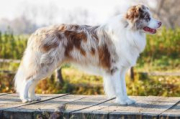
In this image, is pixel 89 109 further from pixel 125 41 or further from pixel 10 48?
pixel 10 48

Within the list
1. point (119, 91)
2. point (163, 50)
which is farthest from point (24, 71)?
point (163, 50)

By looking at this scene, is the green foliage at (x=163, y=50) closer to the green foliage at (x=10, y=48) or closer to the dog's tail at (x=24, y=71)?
the green foliage at (x=10, y=48)

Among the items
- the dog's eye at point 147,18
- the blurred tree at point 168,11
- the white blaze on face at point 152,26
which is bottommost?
the white blaze on face at point 152,26

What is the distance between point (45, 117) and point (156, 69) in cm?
776

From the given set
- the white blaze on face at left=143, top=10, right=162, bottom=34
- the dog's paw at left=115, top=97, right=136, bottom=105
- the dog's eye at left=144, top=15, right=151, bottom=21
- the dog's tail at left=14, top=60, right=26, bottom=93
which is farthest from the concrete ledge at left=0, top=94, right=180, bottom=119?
the dog's eye at left=144, top=15, right=151, bottom=21

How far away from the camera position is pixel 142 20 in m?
6.30

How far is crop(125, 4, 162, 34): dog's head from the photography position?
6.29 metres

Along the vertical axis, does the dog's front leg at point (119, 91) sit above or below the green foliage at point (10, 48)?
below

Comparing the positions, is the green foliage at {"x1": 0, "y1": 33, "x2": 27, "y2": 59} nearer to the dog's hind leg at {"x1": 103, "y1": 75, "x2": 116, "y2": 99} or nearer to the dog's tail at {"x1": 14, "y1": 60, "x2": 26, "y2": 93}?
the dog's tail at {"x1": 14, "y1": 60, "x2": 26, "y2": 93}

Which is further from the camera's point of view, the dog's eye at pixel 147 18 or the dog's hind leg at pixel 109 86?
the dog's hind leg at pixel 109 86

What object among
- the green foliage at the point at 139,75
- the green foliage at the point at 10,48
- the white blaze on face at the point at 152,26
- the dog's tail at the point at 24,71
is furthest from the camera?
the green foliage at the point at 10,48

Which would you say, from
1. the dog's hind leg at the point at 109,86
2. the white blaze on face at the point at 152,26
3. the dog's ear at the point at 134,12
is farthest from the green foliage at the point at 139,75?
the dog's ear at the point at 134,12

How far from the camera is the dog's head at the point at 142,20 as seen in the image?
248 inches

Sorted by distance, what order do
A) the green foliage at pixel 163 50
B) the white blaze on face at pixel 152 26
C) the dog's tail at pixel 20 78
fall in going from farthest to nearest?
the green foliage at pixel 163 50 → the dog's tail at pixel 20 78 → the white blaze on face at pixel 152 26
